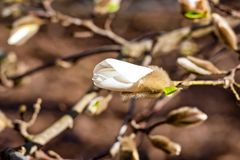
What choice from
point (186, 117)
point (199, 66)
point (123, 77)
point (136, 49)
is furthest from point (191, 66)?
point (136, 49)

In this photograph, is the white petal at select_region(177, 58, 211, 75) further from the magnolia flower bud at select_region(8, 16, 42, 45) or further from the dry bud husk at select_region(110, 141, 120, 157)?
the magnolia flower bud at select_region(8, 16, 42, 45)

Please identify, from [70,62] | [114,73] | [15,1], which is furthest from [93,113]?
[15,1]

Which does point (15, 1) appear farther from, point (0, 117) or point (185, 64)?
point (185, 64)

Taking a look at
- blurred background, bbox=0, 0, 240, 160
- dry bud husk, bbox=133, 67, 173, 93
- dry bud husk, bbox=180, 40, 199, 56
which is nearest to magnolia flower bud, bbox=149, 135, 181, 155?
dry bud husk, bbox=133, 67, 173, 93

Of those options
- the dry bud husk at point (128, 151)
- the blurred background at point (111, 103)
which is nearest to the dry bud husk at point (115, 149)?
the dry bud husk at point (128, 151)

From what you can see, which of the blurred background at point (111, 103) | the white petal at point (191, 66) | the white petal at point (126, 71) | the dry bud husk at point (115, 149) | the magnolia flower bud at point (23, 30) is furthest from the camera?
the blurred background at point (111, 103)

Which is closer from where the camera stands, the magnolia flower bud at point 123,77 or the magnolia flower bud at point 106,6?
the magnolia flower bud at point 123,77

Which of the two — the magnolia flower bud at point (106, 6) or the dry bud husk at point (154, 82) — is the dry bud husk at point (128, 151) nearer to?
the dry bud husk at point (154, 82)
